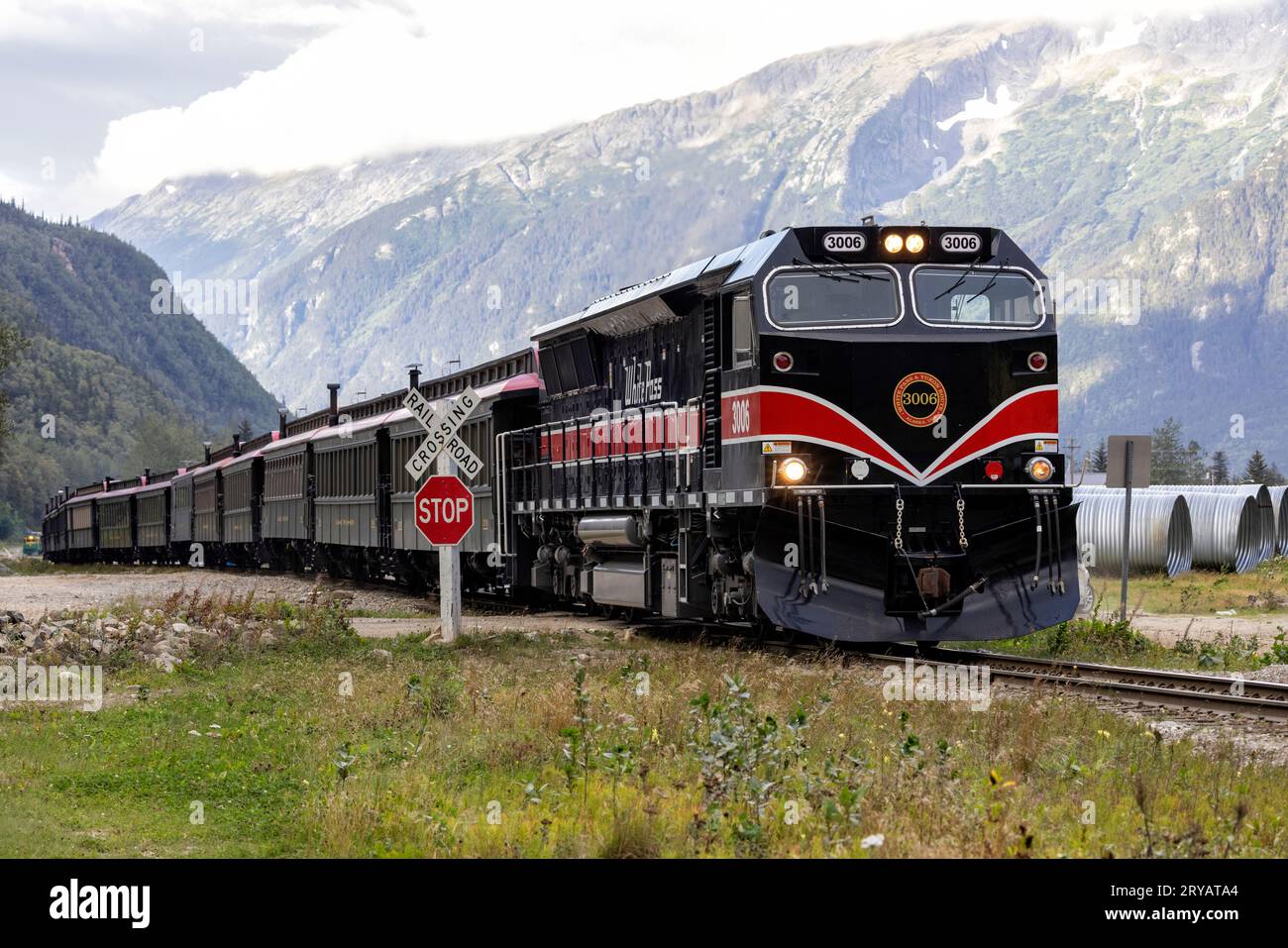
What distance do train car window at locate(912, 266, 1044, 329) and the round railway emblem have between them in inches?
30.2

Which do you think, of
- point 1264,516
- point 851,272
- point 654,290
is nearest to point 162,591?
point 654,290

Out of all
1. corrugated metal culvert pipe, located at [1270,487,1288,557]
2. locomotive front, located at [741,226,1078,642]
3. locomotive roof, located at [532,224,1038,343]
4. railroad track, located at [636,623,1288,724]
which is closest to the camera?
railroad track, located at [636,623,1288,724]

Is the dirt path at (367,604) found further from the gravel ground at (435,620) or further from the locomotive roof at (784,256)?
the locomotive roof at (784,256)

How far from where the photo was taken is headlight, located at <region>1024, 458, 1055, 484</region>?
1825cm

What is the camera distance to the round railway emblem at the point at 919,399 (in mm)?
18109

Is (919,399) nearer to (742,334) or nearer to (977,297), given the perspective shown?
(977,297)

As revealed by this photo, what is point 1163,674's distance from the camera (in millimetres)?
16453

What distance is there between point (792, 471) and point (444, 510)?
5.33m

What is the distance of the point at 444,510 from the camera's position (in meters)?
20.7

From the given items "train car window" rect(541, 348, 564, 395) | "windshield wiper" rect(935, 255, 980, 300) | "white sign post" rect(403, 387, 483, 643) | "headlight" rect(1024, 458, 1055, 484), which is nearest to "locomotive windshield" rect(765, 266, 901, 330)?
"windshield wiper" rect(935, 255, 980, 300)

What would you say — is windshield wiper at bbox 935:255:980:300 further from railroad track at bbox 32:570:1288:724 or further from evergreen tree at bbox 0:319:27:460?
evergreen tree at bbox 0:319:27:460
